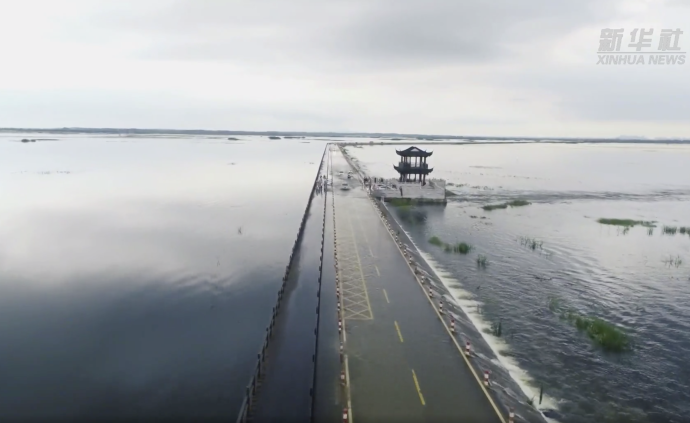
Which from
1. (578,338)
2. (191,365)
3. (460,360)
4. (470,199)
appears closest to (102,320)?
(191,365)

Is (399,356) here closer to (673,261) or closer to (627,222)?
(673,261)

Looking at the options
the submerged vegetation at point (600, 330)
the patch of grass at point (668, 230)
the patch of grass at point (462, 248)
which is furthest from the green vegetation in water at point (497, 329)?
the patch of grass at point (668, 230)

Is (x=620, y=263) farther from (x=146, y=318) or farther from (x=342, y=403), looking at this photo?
(x=146, y=318)

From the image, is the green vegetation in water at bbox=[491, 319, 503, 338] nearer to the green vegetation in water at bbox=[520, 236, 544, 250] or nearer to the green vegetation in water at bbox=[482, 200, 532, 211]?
the green vegetation in water at bbox=[520, 236, 544, 250]

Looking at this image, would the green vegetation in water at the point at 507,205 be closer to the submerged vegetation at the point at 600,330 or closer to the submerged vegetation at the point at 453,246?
the submerged vegetation at the point at 453,246

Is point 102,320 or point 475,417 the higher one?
point 475,417
